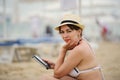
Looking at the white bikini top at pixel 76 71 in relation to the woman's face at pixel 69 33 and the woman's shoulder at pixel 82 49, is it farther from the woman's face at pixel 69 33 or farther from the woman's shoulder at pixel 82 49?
Result: the woman's face at pixel 69 33

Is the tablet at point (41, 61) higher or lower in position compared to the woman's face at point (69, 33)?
lower

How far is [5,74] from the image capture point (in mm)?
6719

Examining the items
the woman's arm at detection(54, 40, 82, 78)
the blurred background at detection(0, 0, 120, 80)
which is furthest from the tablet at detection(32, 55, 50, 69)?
the blurred background at detection(0, 0, 120, 80)

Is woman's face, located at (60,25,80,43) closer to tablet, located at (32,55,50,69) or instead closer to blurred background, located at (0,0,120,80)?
tablet, located at (32,55,50,69)

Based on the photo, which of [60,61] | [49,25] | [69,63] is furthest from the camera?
[49,25]

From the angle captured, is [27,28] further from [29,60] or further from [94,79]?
[94,79]

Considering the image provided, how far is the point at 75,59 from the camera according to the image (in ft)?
11.0

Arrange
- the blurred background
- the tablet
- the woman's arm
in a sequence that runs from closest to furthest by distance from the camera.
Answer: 1. the woman's arm
2. the tablet
3. the blurred background

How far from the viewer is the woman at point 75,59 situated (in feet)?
11.0

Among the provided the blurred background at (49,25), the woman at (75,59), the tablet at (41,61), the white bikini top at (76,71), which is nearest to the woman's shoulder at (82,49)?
the woman at (75,59)

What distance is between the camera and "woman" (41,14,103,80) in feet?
11.0

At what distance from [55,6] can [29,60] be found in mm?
17827

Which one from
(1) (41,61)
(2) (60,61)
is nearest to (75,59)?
(2) (60,61)

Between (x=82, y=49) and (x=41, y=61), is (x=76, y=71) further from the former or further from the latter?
(x=41, y=61)
